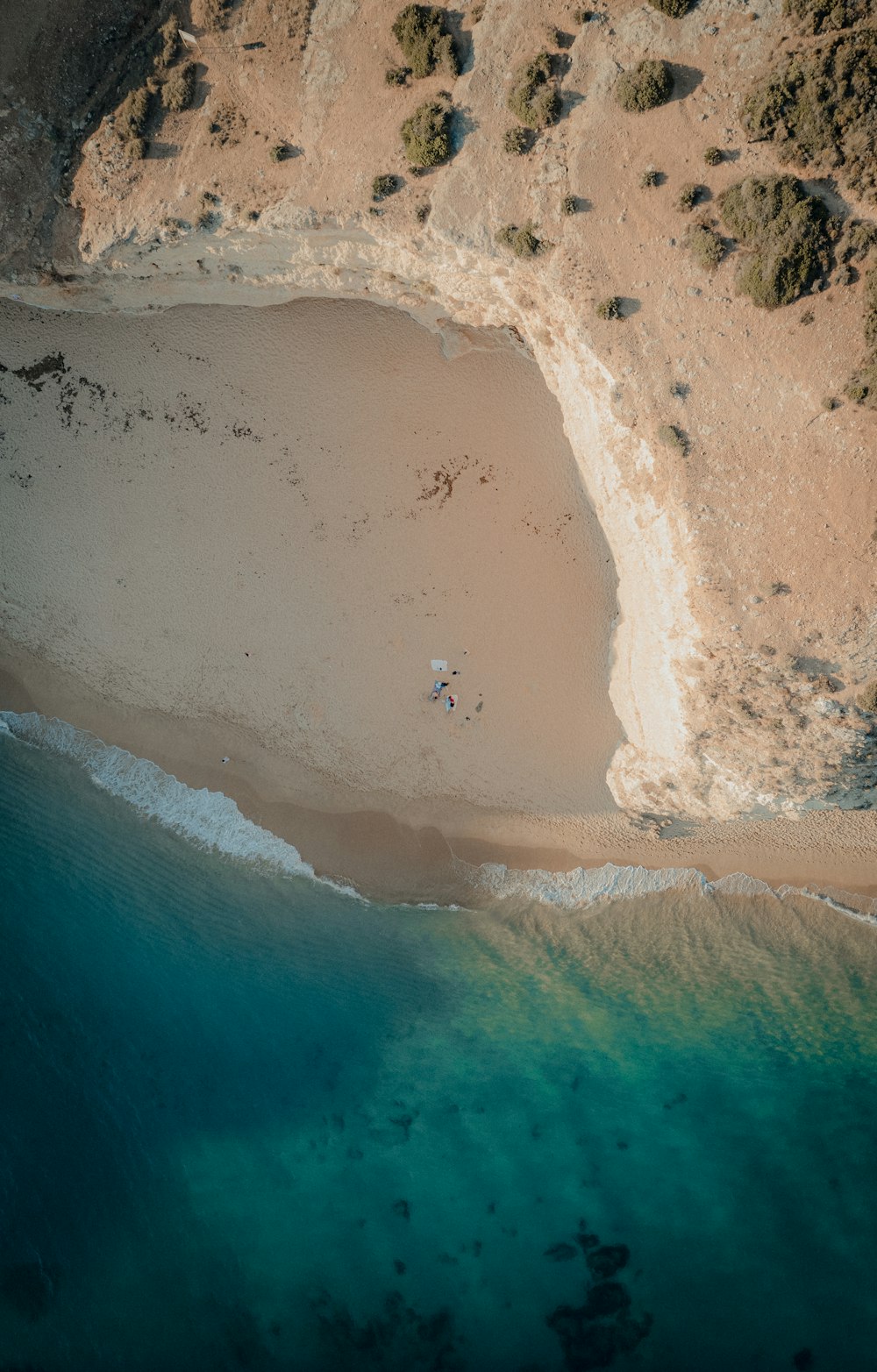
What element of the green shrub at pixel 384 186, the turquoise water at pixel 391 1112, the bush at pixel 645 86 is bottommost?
the turquoise water at pixel 391 1112

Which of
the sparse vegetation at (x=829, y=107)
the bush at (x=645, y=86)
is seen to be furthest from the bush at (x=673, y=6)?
the sparse vegetation at (x=829, y=107)

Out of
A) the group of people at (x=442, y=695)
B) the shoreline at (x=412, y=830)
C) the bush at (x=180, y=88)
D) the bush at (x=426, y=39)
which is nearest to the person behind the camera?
the bush at (x=426, y=39)

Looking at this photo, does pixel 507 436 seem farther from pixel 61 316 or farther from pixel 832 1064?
pixel 832 1064

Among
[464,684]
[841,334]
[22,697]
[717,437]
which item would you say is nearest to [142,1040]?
[22,697]

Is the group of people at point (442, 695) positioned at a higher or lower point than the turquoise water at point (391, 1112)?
higher

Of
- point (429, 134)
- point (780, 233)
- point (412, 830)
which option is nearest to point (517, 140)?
point (429, 134)

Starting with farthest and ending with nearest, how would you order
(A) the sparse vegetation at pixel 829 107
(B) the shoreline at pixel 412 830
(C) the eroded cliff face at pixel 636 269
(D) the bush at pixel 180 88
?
(B) the shoreline at pixel 412 830, (D) the bush at pixel 180 88, (C) the eroded cliff face at pixel 636 269, (A) the sparse vegetation at pixel 829 107

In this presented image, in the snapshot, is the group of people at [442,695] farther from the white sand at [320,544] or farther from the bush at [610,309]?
the bush at [610,309]

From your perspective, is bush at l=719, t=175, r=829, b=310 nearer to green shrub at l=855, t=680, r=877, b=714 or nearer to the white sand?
the white sand
